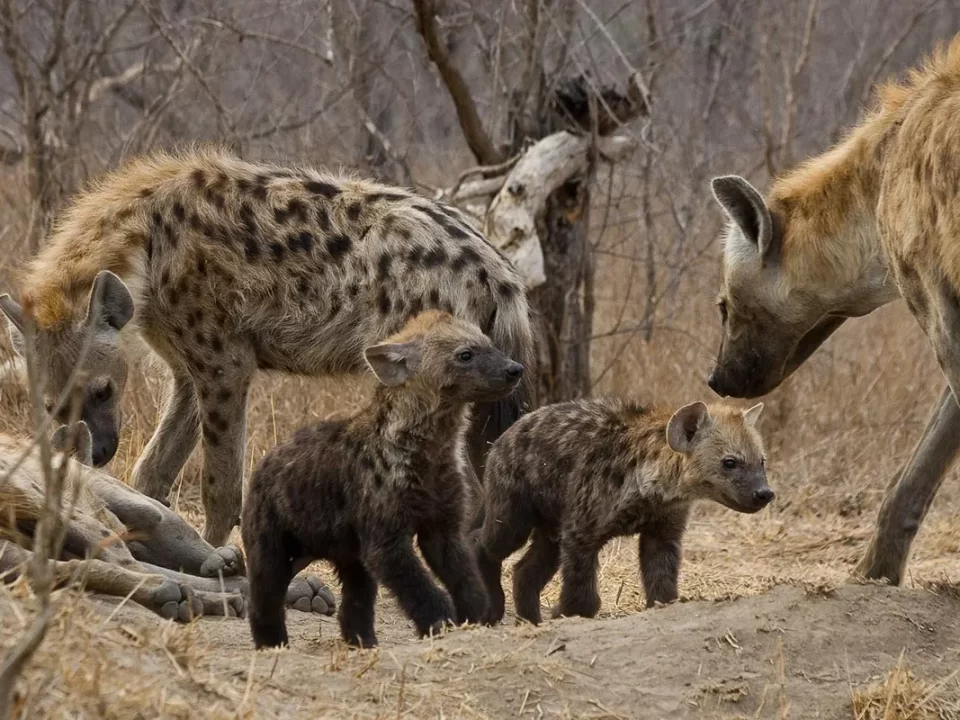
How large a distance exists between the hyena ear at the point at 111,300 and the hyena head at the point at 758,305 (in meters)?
1.91

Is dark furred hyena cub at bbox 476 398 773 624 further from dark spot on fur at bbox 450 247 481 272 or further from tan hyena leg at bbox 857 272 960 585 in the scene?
dark spot on fur at bbox 450 247 481 272

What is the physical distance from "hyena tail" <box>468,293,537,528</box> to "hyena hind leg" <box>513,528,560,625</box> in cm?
30

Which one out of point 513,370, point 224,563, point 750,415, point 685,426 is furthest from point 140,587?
point 750,415

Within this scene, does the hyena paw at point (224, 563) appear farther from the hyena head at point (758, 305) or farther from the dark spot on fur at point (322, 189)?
the hyena head at point (758, 305)

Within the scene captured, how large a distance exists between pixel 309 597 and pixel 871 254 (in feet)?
6.45

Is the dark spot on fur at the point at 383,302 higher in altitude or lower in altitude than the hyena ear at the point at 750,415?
higher

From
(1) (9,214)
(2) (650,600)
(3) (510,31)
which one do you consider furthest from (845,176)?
(1) (9,214)

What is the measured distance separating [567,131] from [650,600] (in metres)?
3.34

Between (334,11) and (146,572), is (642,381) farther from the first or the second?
(146,572)

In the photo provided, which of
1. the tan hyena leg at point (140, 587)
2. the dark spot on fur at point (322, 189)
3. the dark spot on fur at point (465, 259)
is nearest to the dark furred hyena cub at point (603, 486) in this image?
the dark spot on fur at point (465, 259)

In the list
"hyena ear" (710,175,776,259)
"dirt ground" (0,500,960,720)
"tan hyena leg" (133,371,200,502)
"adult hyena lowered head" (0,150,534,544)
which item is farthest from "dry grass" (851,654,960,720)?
"tan hyena leg" (133,371,200,502)

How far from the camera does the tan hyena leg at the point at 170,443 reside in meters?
5.55

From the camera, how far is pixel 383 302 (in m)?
5.00

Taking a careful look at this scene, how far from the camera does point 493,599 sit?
4.67m
